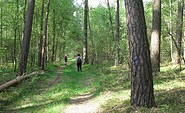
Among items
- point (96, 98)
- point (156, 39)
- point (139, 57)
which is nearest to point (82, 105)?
point (96, 98)

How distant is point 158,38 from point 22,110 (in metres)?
8.86

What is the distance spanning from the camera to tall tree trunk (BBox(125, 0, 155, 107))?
306 inches

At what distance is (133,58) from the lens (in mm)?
7867

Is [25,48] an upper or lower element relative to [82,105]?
upper

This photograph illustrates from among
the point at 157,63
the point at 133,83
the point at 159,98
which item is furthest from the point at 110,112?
the point at 157,63

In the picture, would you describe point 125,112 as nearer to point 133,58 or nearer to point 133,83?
point 133,83

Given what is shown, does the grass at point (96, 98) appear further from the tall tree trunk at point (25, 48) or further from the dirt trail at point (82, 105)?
the tall tree trunk at point (25, 48)

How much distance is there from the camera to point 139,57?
7.77 m

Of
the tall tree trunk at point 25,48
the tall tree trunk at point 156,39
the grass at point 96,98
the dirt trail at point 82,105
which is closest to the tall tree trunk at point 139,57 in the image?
the grass at point 96,98

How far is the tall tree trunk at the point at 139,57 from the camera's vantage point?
777cm

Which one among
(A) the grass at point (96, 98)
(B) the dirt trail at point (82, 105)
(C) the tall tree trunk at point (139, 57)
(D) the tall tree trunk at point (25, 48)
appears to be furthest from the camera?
(D) the tall tree trunk at point (25, 48)

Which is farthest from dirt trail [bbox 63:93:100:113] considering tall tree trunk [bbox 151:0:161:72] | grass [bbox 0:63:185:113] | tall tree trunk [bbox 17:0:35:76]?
tall tree trunk [bbox 17:0:35:76]

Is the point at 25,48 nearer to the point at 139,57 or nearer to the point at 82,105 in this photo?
the point at 82,105

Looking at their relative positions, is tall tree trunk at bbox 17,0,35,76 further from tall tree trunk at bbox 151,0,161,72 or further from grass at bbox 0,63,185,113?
tall tree trunk at bbox 151,0,161,72
